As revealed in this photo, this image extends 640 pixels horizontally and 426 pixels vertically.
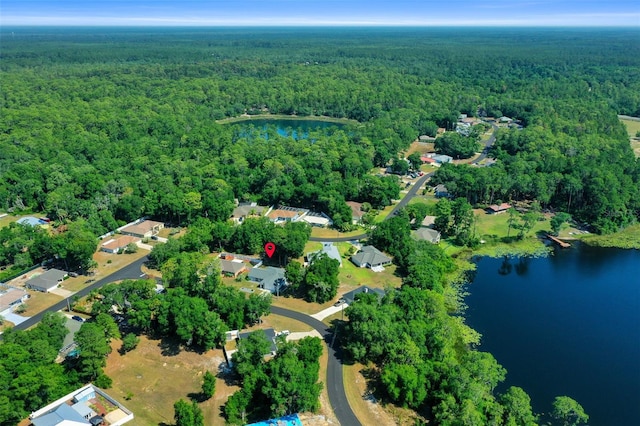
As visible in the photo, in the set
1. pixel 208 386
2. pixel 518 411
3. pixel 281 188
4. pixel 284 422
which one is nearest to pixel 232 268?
pixel 208 386

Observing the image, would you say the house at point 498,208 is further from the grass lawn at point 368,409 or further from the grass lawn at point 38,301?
the grass lawn at point 38,301

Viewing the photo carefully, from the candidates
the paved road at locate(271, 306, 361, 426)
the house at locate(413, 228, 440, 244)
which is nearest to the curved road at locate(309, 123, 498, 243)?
the house at locate(413, 228, 440, 244)

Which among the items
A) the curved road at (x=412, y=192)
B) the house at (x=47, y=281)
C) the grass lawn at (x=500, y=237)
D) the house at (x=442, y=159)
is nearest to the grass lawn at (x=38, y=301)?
the house at (x=47, y=281)

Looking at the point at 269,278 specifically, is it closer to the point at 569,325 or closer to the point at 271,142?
the point at 569,325

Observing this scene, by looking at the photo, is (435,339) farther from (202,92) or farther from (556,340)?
(202,92)

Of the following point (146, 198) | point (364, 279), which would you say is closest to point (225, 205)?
point (146, 198)

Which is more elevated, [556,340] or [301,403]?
[301,403]
